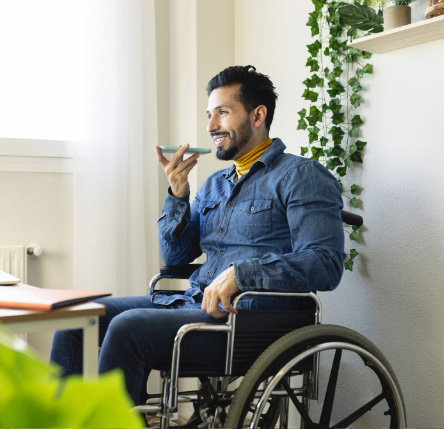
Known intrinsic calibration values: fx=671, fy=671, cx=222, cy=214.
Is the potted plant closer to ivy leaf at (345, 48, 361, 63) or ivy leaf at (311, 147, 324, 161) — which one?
ivy leaf at (345, 48, 361, 63)

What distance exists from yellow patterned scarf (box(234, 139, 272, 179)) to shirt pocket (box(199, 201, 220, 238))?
12cm

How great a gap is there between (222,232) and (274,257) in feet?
1.06

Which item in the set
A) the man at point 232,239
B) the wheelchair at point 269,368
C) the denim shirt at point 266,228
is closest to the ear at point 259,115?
the man at point 232,239

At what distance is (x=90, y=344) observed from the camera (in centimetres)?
107

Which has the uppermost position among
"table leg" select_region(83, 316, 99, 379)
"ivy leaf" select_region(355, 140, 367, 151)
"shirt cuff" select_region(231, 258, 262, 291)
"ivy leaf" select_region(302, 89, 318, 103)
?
"ivy leaf" select_region(302, 89, 318, 103)

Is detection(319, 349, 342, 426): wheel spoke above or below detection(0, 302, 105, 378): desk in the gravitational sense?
below

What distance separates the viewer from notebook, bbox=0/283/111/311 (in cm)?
103

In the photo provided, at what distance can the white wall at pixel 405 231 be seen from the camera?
74.2 inches

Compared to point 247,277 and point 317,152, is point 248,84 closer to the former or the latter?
point 317,152

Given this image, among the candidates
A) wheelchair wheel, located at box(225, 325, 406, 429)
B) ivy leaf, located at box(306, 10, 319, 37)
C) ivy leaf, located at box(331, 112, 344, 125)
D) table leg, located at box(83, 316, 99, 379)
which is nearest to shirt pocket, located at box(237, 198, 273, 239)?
wheelchair wheel, located at box(225, 325, 406, 429)

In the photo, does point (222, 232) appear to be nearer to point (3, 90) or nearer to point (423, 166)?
point (423, 166)

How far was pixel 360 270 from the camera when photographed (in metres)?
2.13

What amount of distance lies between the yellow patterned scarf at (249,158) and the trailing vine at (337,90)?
269 mm

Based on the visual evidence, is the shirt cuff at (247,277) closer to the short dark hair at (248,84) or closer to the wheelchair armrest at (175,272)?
the wheelchair armrest at (175,272)
